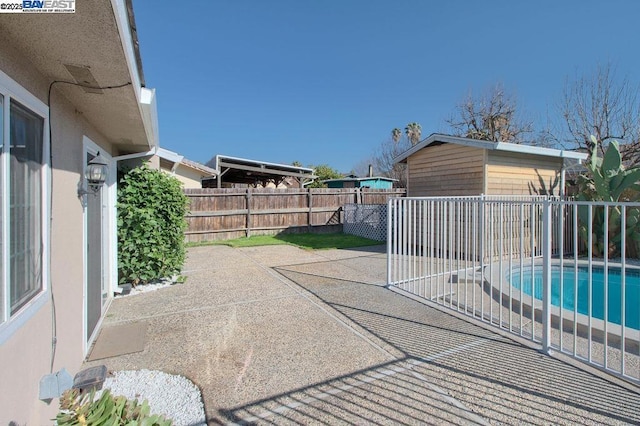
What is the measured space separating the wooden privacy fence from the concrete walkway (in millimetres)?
6992

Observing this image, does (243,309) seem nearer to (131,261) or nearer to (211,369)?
(211,369)

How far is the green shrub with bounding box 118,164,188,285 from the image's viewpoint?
586 cm

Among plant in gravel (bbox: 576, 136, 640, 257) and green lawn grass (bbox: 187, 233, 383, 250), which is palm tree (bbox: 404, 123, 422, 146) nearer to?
green lawn grass (bbox: 187, 233, 383, 250)

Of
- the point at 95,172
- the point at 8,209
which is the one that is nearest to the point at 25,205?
the point at 8,209

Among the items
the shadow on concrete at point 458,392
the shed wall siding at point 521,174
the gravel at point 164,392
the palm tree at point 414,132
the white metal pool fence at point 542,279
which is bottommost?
the gravel at point 164,392

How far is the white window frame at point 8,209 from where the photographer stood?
1888 millimetres

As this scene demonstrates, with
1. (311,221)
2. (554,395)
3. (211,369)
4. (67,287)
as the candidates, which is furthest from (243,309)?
(311,221)

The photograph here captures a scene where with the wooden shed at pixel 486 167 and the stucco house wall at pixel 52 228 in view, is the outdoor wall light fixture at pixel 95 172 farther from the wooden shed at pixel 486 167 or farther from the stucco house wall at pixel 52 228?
the wooden shed at pixel 486 167

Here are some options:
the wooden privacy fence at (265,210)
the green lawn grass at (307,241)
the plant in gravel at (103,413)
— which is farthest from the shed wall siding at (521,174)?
the plant in gravel at (103,413)

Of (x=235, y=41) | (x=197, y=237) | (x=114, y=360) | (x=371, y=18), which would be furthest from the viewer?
(x=235, y=41)

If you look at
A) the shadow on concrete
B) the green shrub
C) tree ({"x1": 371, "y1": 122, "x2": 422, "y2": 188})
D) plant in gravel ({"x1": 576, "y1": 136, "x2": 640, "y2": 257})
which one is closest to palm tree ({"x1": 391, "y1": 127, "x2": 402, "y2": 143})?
tree ({"x1": 371, "y1": 122, "x2": 422, "y2": 188})

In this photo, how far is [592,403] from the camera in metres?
2.71

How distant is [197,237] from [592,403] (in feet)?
39.5

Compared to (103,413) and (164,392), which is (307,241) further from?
(103,413)
